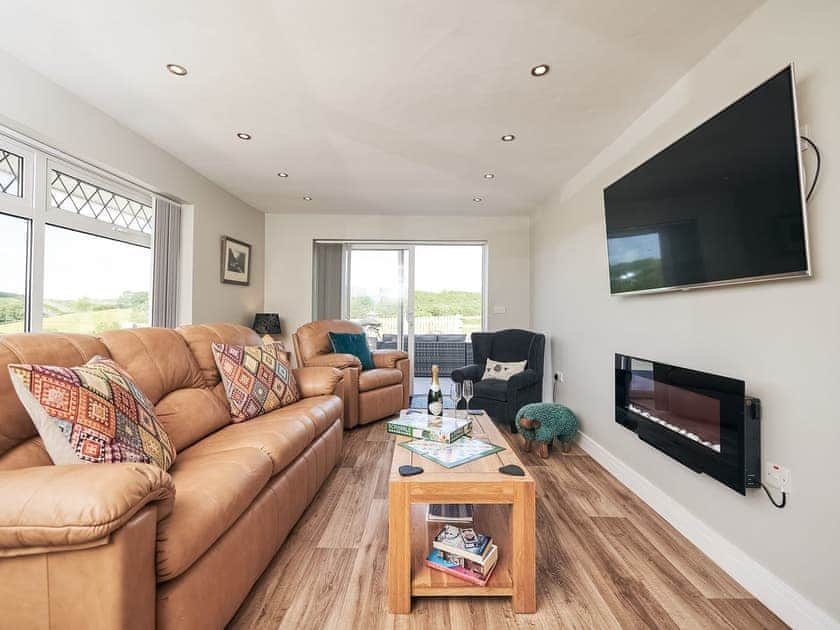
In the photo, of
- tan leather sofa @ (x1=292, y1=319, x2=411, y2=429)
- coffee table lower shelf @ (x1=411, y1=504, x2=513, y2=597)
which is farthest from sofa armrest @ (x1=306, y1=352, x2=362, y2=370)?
coffee table lower shelf @ (x1=411, y1=504, x2=513, y2=597)

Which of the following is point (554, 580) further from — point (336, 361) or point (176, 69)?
point (176, 69)

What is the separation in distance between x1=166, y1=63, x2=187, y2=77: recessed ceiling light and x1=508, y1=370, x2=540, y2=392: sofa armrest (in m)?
3.31

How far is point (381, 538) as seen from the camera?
6.52ft

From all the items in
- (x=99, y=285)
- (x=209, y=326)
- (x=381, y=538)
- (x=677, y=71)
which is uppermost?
(x=677, y=71)

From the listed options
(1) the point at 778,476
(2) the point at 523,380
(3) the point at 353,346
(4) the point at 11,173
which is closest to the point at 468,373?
(2) the point at 523,380

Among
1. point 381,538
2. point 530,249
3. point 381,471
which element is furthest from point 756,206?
point 530,249

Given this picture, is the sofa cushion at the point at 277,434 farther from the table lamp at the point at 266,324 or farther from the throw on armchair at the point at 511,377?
the table lamp at the point at 266,324

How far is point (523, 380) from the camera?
12.7ft

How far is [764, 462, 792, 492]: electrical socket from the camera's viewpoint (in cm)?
151

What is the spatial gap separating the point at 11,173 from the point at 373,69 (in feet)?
7.29

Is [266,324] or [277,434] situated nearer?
[277,434]

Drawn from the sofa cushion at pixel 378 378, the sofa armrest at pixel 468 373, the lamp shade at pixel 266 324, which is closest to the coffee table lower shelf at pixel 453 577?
the sofa armrest at pixel 468 373

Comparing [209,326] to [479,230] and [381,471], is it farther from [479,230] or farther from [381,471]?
[479,230]

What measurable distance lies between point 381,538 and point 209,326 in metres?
1.73
